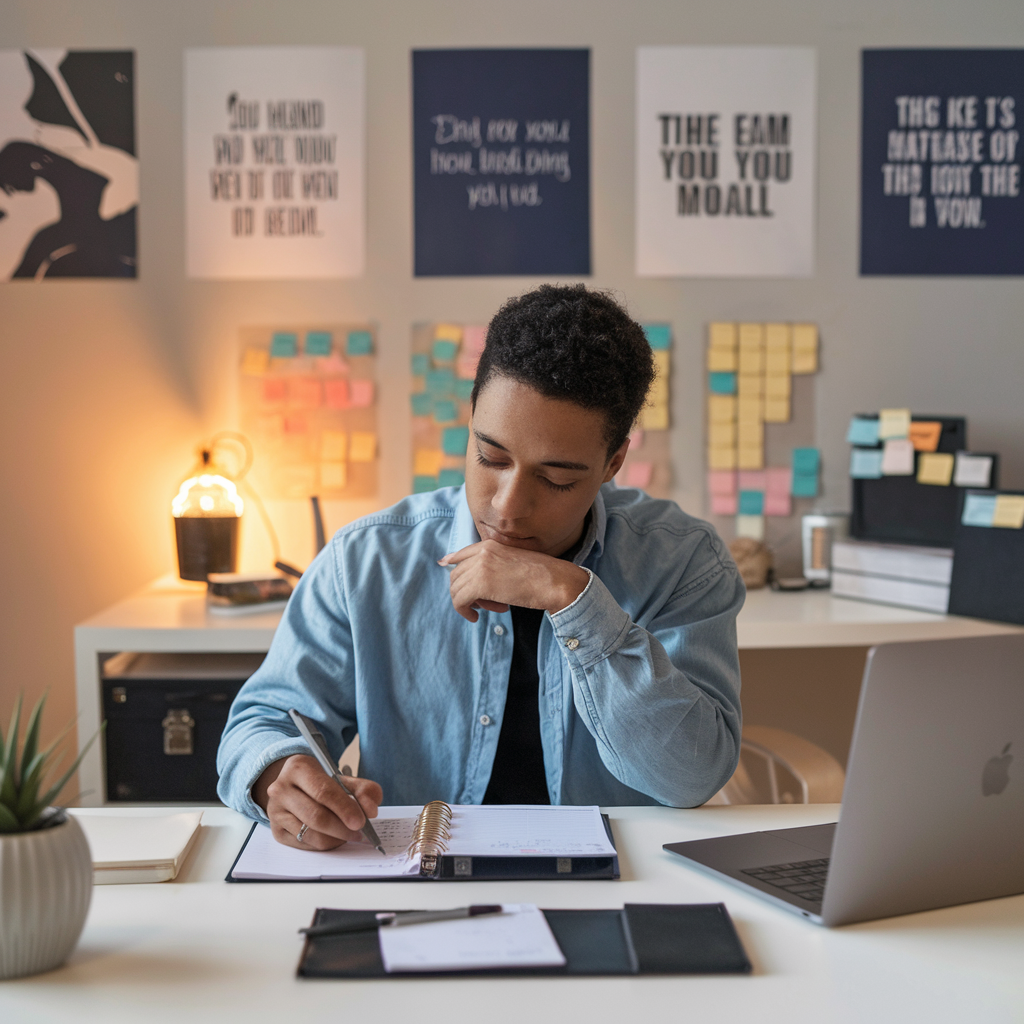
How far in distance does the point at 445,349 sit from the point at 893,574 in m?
1.17

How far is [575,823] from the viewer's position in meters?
0.97

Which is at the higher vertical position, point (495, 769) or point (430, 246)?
point (430, 246)

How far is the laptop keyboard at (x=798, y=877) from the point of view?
0.83 m

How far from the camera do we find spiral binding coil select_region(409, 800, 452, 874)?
86 centimetres

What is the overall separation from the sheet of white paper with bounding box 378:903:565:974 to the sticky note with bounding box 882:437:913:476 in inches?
72.9

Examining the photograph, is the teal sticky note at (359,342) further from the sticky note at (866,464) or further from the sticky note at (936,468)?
the sticky note at (936,468)

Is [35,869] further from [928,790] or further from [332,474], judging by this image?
[332,474]

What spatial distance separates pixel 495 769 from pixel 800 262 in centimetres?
173

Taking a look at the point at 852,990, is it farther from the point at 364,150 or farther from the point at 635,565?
the point at 364,150

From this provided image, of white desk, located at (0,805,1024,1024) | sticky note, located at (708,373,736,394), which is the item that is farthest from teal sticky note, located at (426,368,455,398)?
white desk, located at (0,805,1024,1024)

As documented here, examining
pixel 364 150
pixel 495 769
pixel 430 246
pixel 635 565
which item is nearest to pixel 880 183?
pixel 430 246

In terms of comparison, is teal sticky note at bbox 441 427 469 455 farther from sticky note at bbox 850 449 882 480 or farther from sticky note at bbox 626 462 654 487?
sticky note at bbox 850 449 882 480

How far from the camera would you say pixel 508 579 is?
1081 millimetres

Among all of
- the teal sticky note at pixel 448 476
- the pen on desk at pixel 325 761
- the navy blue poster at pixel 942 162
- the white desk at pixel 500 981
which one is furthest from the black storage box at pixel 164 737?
the navy blue poster at pixel 942 162
